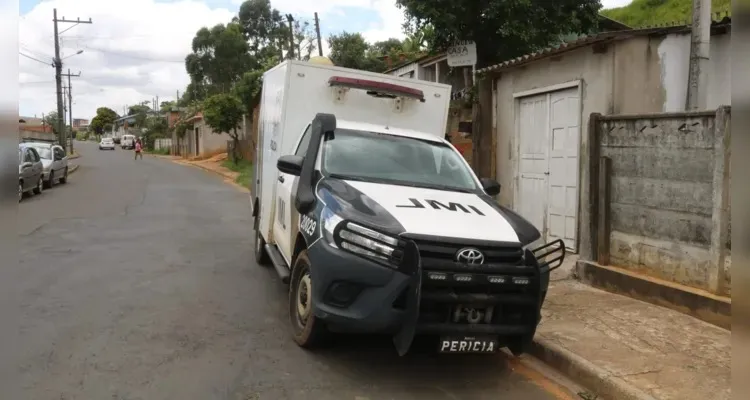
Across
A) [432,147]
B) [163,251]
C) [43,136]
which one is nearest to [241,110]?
[43,136]

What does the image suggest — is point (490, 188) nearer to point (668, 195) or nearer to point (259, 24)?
point (668, 195)

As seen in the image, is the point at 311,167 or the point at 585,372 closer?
the point at 585,372

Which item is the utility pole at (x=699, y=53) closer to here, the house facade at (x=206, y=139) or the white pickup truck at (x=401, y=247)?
the white pickup truck at (x=401, y=247)

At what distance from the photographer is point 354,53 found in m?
30.7

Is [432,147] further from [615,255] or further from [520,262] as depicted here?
[615,255]

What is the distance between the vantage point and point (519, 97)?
9711 mm

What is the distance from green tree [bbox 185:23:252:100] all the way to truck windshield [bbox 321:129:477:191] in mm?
43538

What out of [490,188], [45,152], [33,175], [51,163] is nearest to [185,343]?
[490,188]

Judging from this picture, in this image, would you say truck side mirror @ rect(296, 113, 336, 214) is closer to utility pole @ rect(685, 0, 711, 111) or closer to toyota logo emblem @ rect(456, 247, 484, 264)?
toyota logo emblem @ rect(456, 247, 484, 264)

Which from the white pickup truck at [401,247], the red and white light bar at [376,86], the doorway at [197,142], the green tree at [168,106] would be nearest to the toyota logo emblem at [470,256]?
the white pickup truck at [401,247]

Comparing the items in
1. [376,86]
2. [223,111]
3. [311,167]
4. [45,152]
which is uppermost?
[223,111]

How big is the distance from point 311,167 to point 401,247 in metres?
1.55

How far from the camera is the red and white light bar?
683 cm

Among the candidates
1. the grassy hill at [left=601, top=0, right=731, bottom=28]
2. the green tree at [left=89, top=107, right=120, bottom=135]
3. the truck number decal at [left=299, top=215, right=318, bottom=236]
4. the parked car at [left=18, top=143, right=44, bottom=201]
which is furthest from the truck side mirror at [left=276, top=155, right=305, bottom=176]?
the green tree at [left=89, top=107, right=120, bottom=135]
